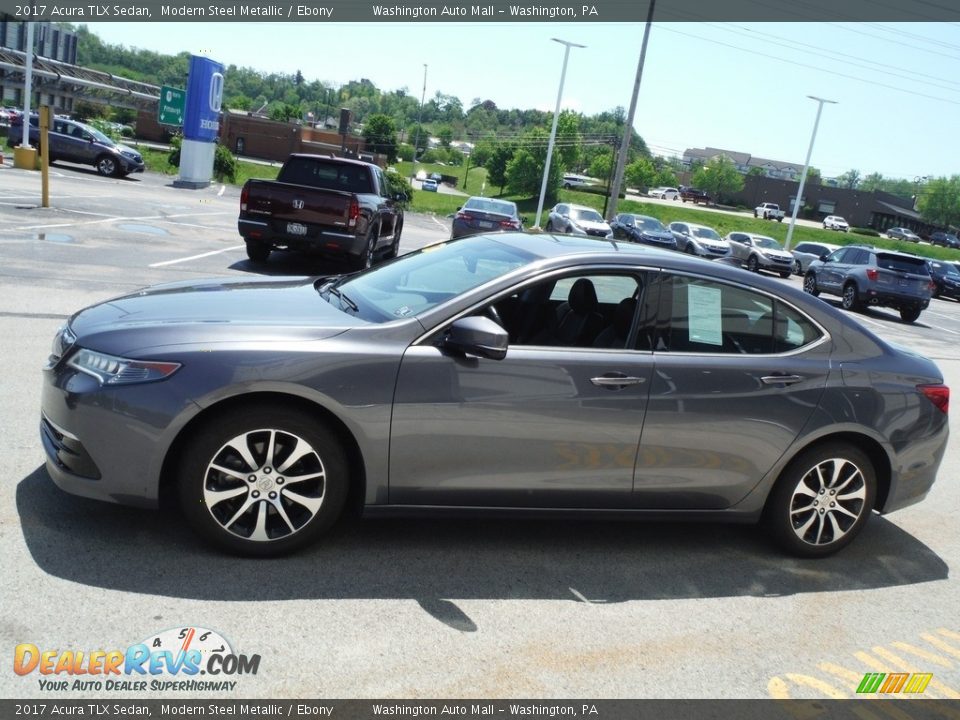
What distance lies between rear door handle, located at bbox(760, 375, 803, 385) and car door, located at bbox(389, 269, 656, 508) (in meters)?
0.66

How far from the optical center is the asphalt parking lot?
3.32 m

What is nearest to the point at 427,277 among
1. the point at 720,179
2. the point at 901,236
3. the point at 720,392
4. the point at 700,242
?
the point at 720,392

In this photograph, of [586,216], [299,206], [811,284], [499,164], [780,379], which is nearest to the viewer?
[780,379]

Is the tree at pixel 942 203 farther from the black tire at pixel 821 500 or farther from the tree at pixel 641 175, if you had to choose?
the black tire at pixel 821 500

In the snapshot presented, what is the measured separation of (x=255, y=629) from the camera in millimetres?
3434

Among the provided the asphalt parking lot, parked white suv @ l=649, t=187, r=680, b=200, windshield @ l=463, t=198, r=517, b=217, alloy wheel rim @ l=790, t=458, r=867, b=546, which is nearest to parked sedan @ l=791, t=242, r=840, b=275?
windshield @ l=463, t=198, r=517, b=217

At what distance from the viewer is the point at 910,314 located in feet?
74.7

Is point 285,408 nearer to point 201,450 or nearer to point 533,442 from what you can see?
point 201,450

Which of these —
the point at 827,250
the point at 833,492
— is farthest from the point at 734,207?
the point at 833,492

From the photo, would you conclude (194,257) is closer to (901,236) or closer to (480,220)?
(480,220)

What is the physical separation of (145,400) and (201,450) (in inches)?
12.3

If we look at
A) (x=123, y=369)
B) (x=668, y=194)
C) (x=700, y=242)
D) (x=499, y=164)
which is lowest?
→ (x=700, y=242)

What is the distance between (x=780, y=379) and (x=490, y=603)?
193cm

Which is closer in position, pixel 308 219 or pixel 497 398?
pixel 497 398
